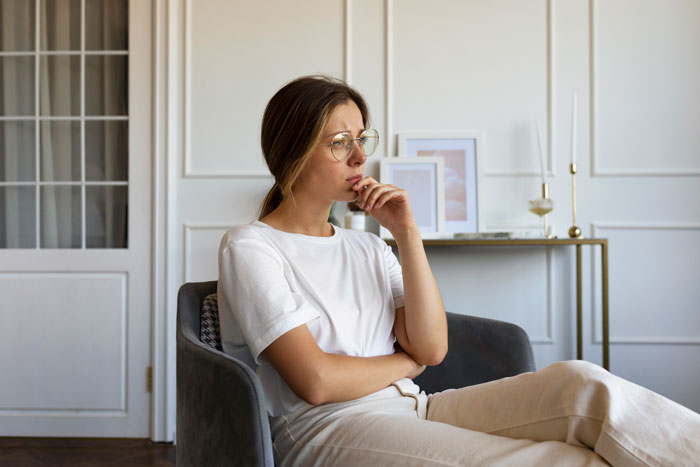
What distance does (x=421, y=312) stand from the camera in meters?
1.28

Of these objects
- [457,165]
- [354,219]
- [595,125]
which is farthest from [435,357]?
[595,125]

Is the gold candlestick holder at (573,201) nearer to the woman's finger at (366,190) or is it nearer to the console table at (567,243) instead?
the console table at (567,243)

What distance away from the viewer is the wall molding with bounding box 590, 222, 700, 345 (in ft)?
9.09

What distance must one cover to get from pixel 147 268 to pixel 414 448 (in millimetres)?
2212

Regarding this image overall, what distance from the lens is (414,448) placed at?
935mm

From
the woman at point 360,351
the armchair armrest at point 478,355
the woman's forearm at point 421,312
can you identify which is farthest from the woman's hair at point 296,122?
the armchair armrest at point 478,355

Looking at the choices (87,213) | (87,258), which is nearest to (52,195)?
(87,213)

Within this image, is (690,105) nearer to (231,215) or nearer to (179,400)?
(231,215)

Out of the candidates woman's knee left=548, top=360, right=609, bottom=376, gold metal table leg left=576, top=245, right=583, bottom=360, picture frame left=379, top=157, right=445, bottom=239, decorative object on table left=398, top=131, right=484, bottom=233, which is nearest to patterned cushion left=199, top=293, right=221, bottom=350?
woman's knee left=548, top=360, right=609, bottom=376

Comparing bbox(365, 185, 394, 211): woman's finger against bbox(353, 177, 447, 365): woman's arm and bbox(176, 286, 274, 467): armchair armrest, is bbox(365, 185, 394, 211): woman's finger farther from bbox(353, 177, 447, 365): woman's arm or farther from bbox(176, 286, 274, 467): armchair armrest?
bbox(176, 286, 274, 467): armchair armrest

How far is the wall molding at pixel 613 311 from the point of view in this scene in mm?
2770

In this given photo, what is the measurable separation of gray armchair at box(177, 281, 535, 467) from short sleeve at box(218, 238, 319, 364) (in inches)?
3.3

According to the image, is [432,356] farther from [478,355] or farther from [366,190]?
[366,190]

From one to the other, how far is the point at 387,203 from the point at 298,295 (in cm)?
34
